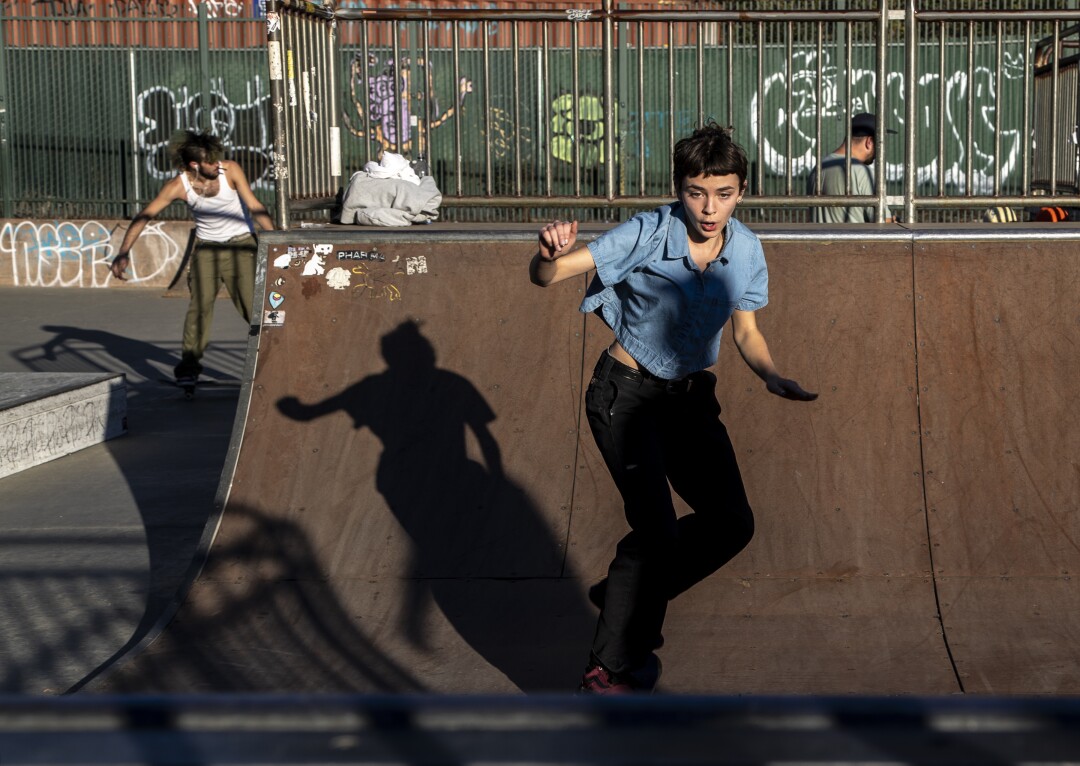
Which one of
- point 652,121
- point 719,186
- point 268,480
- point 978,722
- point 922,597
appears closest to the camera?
point 978,722

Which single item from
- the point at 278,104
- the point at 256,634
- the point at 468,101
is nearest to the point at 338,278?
the point at 278,104

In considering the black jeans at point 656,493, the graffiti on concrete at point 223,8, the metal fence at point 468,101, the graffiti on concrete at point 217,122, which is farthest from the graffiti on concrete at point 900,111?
the black jeans at point 656,493

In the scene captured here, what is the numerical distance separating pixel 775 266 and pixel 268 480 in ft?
8.54

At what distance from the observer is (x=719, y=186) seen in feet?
12.8

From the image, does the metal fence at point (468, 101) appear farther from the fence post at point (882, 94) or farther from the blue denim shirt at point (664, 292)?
the blue denim shirt at point (664, 292)

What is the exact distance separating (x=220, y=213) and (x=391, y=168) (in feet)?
7.29

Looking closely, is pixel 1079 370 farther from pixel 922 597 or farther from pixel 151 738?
pixel 151 738

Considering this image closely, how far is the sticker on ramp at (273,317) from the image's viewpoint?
6336mm

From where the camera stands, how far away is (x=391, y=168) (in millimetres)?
7695

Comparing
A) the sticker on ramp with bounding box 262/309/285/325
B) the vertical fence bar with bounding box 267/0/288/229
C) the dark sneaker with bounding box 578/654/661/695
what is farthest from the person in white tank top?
the dark sneaker with bounding box 578/654/661/695

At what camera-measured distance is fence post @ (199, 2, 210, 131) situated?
18359 mm

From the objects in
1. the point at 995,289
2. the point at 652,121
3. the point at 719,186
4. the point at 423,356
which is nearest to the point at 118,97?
the point at 652,121

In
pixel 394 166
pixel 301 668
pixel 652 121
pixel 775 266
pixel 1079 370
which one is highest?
pixel 652 121

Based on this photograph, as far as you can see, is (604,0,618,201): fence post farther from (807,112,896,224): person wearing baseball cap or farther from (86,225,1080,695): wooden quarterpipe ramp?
(807,112,896,224): person wearing baseball cap
